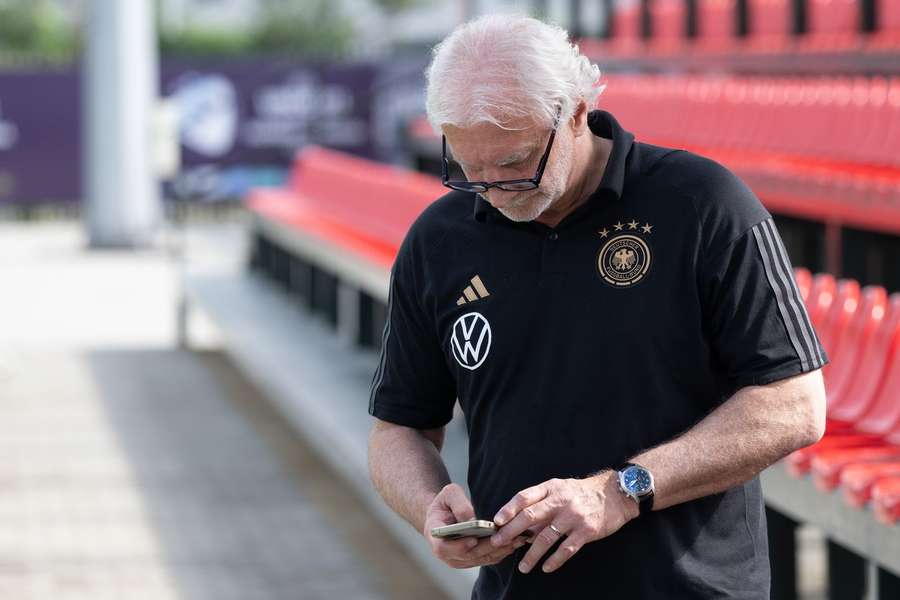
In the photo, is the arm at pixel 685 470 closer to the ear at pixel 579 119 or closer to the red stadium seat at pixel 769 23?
the ear at pixel 579 119

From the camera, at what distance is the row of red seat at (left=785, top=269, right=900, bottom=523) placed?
139 inches

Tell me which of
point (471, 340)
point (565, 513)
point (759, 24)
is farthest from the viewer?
point (759, 24)

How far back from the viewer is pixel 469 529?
2.07 meters

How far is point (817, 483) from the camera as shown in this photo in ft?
11.9

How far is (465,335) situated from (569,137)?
317mm

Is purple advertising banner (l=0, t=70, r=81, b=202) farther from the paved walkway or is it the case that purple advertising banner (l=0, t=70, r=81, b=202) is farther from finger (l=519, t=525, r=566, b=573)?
finger (l=519, t=525, r=566, b=573)

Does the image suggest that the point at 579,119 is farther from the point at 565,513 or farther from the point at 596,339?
the point at 565,513

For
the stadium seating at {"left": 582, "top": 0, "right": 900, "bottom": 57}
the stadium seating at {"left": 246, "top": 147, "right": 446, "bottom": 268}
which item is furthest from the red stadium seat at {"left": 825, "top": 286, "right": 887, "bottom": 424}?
the stadium seating at {"left": 582, "top": 0, "right": 900, "bottom": 57}

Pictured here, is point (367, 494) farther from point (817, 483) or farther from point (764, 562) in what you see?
point (764, 562)

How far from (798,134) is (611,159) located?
6.27 meters

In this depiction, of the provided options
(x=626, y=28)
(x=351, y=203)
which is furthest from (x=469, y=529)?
(x=626, y=28)

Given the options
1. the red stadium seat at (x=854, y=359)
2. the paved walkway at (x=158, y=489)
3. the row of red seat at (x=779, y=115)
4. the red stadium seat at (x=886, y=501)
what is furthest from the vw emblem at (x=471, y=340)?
the row of red seat at (x=779, y=115)

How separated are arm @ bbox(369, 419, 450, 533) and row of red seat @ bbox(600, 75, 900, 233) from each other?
4.18m

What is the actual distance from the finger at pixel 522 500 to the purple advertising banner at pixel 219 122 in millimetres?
18039
